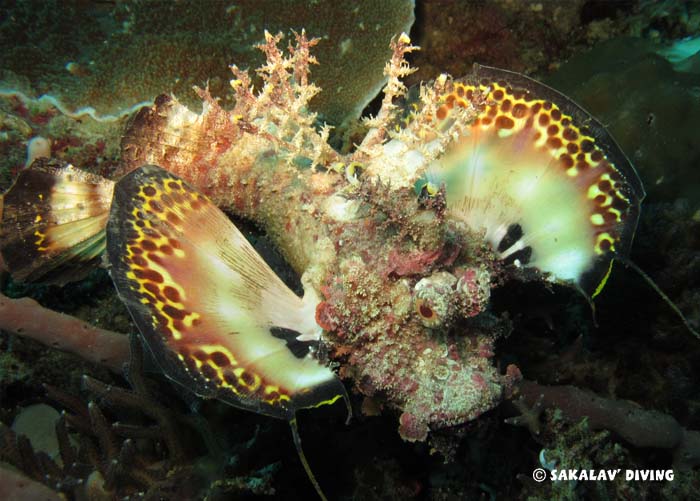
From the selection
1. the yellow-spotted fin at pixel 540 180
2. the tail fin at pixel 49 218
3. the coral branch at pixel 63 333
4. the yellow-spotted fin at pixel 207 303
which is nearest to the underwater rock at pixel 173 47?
the tail fin at pixel 49 218

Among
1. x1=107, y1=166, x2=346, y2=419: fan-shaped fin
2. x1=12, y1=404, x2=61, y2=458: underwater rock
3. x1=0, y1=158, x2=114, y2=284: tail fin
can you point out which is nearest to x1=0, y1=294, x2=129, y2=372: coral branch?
x1=0, y1=158, x2=114, y2=284: tail fin

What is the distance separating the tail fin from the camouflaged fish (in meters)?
0.01

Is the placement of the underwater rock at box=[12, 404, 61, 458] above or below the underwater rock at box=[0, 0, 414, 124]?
below

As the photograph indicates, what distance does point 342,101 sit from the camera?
4.23 meters

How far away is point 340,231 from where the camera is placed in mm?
2516

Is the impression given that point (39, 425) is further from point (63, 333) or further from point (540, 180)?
point (540, 180)

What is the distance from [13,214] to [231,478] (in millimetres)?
2516

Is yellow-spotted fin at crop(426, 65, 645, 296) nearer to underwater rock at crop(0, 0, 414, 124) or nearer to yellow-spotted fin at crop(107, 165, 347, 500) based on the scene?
yellow-spotted fin at crop(107, 165, 347, 500)

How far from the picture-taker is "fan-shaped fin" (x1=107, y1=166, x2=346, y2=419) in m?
2.21

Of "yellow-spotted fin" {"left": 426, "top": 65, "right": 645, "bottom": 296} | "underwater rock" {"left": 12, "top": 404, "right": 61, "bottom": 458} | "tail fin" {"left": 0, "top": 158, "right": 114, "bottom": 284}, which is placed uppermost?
"yellow-spotted fin" {"left": 426, "top": 65, "right": 645, "bottom": 296}

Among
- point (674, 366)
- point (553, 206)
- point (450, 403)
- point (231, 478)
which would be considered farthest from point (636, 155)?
point (231, 478)

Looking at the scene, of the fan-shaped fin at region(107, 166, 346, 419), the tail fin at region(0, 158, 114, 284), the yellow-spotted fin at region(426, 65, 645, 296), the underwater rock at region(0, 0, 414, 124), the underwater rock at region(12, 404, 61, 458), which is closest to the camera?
the fan-shaped fin at region(107, 166, 346, 419)

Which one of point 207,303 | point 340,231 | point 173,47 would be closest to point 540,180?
point 340,231

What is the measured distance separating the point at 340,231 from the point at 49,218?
238 cm
